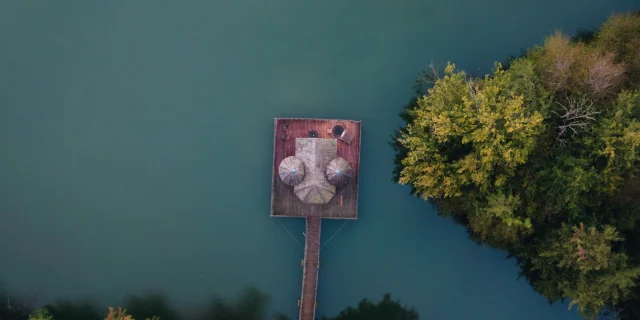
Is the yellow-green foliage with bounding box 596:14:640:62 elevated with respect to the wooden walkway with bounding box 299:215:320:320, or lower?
elevated

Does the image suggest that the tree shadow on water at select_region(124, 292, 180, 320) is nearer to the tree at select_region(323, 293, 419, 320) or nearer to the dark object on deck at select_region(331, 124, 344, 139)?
the tree at select_region(323, 293, 419, 320)

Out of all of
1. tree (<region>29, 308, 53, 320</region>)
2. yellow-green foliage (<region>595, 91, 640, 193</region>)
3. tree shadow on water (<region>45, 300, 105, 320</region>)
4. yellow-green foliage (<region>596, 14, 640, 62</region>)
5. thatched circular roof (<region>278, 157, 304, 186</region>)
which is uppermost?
yellow-green foliage (<region>596, 14, 640, 62</region>)

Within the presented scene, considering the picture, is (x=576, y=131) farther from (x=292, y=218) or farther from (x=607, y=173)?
(x=292, y=218)

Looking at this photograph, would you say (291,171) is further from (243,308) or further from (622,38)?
(622,38)

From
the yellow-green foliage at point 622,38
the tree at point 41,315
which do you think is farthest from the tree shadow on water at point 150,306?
the yellow-green foliage at point 622,38

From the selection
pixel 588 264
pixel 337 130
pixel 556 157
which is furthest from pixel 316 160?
pixel 588 264

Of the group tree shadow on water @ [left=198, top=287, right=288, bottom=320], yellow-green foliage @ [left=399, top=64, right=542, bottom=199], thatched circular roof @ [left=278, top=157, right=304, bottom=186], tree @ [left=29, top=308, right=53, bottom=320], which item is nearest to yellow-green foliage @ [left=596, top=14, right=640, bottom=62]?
yellow-green foliage @ [left=399, top=64, right=542, bottom=199]

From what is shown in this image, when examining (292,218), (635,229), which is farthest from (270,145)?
(635,229)
